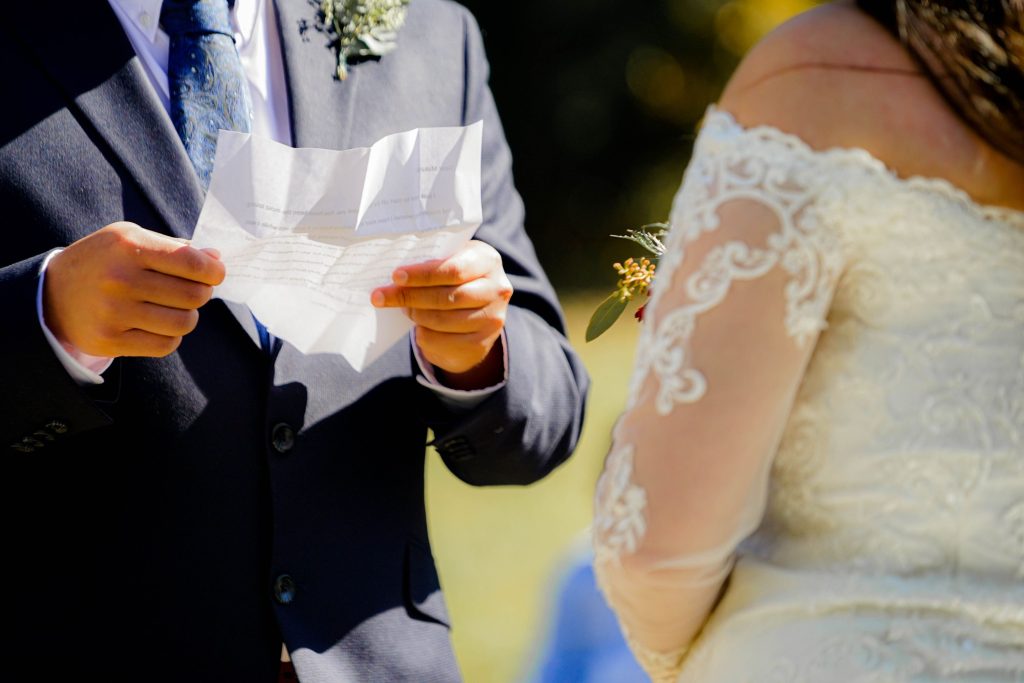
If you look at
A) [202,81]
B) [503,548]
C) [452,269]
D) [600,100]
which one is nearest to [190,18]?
[202,81]

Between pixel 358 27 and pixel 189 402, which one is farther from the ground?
pixel 358 27

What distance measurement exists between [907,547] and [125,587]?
1.21 metres

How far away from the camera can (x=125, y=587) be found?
1.82 meters

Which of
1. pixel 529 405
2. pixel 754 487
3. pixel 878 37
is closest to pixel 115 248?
pixel 529 405

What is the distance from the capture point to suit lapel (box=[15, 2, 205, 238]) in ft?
6.02

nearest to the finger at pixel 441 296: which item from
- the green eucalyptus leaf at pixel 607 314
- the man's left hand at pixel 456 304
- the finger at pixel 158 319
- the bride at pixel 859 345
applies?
the man's left hand at pixel 456 304

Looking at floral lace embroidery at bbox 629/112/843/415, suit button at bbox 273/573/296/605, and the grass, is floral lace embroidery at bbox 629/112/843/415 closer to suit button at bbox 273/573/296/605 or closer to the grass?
suit button at bbox 273/573/296/605

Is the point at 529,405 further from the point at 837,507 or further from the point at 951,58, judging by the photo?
the point at 951,58

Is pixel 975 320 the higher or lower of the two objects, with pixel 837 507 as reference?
higher

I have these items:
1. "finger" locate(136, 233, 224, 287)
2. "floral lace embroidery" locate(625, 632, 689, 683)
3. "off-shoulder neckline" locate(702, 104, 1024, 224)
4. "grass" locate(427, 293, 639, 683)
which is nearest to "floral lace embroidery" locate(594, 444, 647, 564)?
"floral lace embroidery" locate(625, 632, 689, 683)

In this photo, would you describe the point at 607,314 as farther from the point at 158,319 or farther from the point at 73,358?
the point at 73,358

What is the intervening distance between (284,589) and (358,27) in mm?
1090

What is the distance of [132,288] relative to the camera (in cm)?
162

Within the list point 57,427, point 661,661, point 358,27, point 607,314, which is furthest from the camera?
point 358,27
